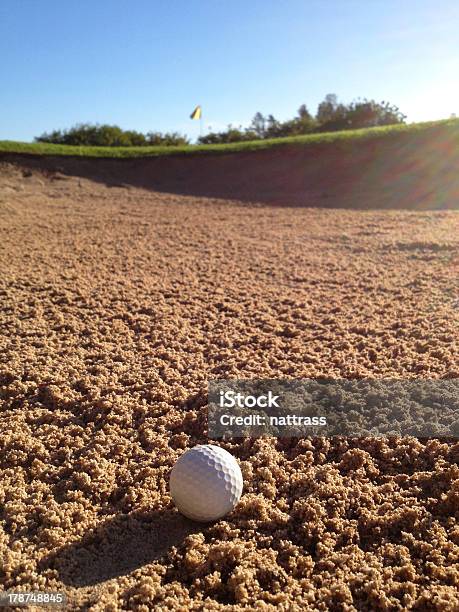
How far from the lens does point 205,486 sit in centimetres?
276

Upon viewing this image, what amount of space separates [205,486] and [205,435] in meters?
0.89

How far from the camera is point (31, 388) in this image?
4129 millimetres

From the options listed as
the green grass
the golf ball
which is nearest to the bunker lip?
the green grass

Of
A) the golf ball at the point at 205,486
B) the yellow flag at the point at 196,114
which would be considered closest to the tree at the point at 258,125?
the yellow flag at the point at 196,114

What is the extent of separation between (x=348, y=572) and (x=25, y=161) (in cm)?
1676

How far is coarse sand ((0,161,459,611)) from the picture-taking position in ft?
8.19

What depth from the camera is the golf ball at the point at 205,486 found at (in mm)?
2760

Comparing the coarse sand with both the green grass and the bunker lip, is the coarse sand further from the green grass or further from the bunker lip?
the green grass

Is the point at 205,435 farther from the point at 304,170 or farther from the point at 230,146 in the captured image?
the point at 230,146

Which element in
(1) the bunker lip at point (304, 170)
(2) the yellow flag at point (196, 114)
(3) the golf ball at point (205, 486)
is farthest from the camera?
(2) the yellow flag at point (196, 114)

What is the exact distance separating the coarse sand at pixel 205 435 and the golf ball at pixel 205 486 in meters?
0.11

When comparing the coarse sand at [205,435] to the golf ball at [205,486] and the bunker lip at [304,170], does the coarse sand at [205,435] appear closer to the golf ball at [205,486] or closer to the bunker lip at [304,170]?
the golf ball at [205,486]

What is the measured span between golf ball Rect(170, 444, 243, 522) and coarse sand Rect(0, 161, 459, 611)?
0.37 feet

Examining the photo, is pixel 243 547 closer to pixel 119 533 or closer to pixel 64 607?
pixel 119 533
